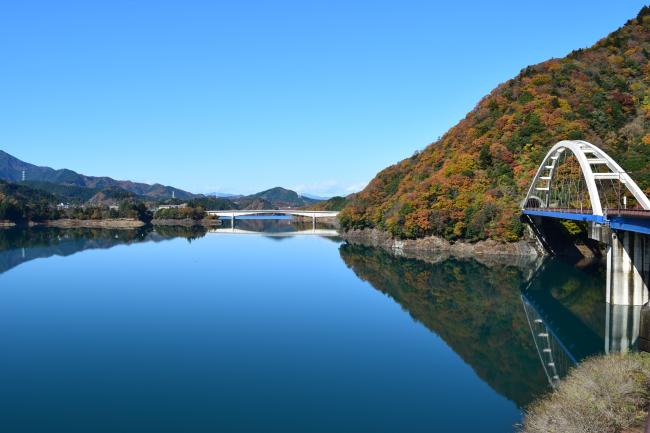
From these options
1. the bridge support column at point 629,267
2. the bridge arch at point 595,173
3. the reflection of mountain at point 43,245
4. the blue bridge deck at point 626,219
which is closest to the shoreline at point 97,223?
the reflection of mountain at point 43,245

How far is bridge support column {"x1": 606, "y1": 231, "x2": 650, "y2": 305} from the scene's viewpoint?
23484 millimetres

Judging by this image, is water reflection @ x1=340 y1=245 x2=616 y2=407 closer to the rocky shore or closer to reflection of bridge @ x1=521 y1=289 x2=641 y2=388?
reflection of bridge @ x1=521 y1=289 x2=641 y2=388

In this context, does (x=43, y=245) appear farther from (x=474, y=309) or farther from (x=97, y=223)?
(x=474, y=309)

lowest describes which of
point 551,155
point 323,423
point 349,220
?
point 323,423

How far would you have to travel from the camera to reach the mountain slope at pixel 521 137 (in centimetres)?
4884

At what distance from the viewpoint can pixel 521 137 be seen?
177 ft

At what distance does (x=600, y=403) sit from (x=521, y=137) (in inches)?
1821

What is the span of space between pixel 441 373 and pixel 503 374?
1.92 meters

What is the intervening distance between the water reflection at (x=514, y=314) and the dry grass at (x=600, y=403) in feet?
7.31

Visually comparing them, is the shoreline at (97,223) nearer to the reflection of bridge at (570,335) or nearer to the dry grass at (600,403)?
the reflection of bridge at (570,335)

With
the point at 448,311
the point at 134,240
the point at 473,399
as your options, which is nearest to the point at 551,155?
the point at 448,311

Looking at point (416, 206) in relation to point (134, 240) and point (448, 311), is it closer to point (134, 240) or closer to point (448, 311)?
point (448, 311)

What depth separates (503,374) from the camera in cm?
1761

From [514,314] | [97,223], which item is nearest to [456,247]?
[514,314]
